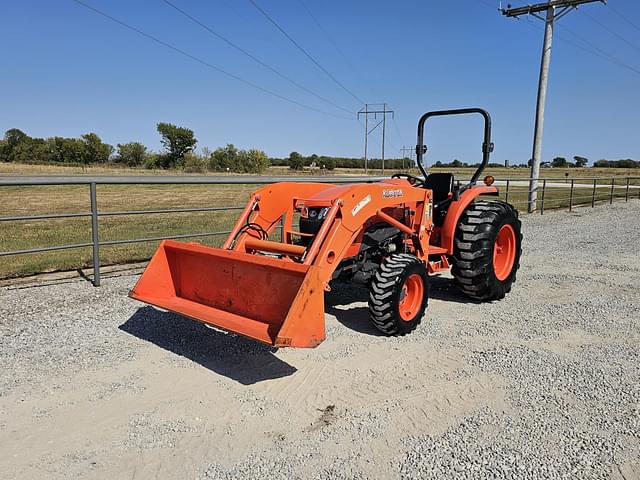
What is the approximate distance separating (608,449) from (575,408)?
0.47 meters

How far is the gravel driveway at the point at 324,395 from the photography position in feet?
8.95

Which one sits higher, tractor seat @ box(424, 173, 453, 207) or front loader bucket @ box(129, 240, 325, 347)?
tractor seat @ box(424, 173, 453, 207)

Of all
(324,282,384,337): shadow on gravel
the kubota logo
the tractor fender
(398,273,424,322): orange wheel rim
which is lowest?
(324,282,384,337): shadow on gravel

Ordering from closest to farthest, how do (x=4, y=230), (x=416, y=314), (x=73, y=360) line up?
(x=73, y=360) → (x=416, y=314) → (x=4, y=230)

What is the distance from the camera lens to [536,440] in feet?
9.70

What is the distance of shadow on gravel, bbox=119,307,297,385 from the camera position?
12.6 feet

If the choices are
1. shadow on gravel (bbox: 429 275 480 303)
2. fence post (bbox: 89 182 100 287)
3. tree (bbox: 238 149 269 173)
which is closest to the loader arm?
shadow on gravel (bbox: 429 275 480 303)

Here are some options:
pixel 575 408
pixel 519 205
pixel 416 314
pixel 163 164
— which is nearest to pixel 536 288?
pixel 416 314

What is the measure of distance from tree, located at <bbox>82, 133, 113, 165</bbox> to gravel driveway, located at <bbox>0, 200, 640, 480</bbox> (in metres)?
66.7

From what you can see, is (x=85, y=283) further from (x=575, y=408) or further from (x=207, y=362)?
(x=575, y=408)

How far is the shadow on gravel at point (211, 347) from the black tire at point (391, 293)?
3.11 feet

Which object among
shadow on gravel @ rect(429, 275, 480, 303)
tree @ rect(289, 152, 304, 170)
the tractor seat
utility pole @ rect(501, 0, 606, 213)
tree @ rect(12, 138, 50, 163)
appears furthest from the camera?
tree @ rect(289, 152, 304, 170)

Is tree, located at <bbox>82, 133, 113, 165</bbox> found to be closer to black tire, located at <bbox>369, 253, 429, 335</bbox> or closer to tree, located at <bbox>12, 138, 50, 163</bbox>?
tree, located at <bbox>12, 138, 50, 163</bbox>

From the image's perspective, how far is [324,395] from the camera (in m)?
3.48
